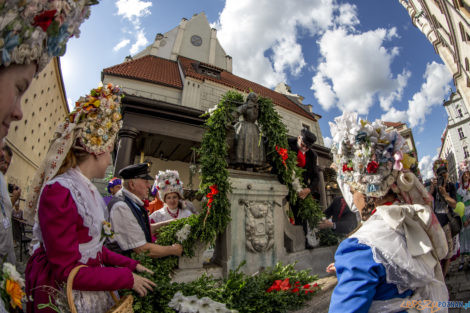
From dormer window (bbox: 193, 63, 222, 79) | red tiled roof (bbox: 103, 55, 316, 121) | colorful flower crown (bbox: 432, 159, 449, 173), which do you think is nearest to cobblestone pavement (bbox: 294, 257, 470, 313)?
colorful flower crown (bbox: 432, 159, 449, 173)

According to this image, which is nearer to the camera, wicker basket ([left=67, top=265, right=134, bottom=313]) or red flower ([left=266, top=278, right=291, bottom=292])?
wicker basket ([left=67, top=265, right=134, bottom=313])

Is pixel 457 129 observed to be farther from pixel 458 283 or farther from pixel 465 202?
pixel 458 283

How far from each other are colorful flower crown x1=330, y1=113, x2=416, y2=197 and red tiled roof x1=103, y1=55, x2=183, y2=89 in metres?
11.8

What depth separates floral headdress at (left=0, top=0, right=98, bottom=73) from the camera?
0.64 m

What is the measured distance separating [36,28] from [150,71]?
1402 cm

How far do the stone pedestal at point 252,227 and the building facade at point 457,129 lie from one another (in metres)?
39.4

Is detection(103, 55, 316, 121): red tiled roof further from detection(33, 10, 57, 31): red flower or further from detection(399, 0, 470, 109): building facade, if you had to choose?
detection(399, 0, 470, 109): building facade

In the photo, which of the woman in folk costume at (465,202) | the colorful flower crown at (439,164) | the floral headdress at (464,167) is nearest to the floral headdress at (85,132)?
the colorful flower crown at (439,164)

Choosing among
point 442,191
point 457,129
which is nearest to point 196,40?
point 442,191

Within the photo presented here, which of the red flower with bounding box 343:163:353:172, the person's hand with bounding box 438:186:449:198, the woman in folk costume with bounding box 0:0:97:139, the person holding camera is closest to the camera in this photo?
the woman in folk costume with bounding box 0:0:97:139

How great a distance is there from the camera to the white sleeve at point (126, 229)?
2.19 metres

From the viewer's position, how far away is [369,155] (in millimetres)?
1714

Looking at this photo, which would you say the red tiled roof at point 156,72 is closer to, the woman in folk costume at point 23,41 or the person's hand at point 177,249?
the person's hand at point 177,249

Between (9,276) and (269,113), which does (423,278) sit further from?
(269,113)
